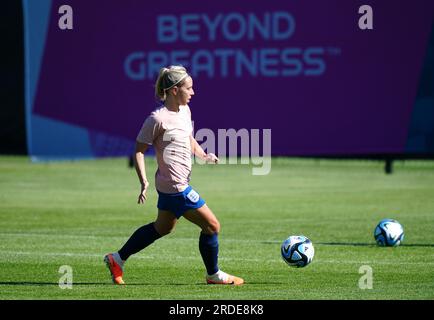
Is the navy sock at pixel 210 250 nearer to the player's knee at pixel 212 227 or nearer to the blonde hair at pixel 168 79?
the player's knee at pixel 212 227

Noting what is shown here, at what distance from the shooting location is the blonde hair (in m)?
11.0

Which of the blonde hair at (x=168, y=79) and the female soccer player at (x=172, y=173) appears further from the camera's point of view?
the blonde hair at (x=168, y=79)

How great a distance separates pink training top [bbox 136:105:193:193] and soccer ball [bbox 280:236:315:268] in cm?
175

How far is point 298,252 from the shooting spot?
39.4ft

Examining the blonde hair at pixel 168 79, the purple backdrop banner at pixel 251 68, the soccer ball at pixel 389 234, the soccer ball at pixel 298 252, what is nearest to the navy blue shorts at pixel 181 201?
the blonde hair at pixel 168 79

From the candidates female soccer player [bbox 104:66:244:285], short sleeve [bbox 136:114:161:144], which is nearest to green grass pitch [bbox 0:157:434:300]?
female soccer player [bbox 104:66:244:285]

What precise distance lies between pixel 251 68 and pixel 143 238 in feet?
55.0

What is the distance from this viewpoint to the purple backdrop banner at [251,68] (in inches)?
1059

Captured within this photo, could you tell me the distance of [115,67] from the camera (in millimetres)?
28203

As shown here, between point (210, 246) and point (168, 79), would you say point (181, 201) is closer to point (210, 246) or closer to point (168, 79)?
point (210, 246)

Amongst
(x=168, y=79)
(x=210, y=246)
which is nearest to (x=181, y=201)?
(x=210, y=246)

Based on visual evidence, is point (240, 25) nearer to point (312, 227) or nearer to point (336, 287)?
point (312, 227)

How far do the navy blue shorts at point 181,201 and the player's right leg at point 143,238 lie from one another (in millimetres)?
115
